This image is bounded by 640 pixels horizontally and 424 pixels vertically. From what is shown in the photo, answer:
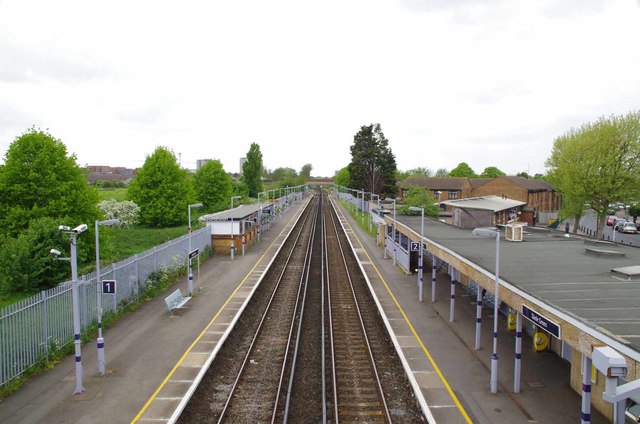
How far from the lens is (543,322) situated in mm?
11445

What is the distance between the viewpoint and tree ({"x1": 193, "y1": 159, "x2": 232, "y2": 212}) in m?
74.2

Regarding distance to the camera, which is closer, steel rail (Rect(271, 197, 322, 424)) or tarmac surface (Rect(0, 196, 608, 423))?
tarmac surface (Rect(0, 196, 608, 423))

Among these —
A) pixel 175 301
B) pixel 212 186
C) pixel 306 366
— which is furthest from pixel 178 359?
pixel 212 186

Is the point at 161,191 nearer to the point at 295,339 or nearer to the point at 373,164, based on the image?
the point at 295,339

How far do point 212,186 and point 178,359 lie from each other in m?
61.4

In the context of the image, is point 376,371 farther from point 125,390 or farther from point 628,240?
point 628,240

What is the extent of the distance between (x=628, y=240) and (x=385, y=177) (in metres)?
45.5

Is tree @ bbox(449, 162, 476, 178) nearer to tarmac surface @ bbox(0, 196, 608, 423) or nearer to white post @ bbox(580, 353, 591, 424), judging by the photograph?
tarmac surface @ bbox(0, 196, 608, 423)

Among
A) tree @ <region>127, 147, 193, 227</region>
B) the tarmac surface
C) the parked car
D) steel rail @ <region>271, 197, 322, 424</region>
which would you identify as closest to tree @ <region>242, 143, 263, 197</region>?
tree @ <region>127, 147, 193, 227</region>

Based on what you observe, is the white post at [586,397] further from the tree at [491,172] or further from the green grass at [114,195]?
the tree at [491,172]

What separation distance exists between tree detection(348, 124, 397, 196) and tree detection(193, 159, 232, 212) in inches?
979

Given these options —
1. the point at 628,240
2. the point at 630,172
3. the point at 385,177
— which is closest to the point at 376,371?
the point at 630,172

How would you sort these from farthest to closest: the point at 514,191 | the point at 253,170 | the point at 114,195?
the point at 253,170 → the point at 114,195 → the point at 514,191

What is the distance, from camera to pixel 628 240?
47.1 meters
